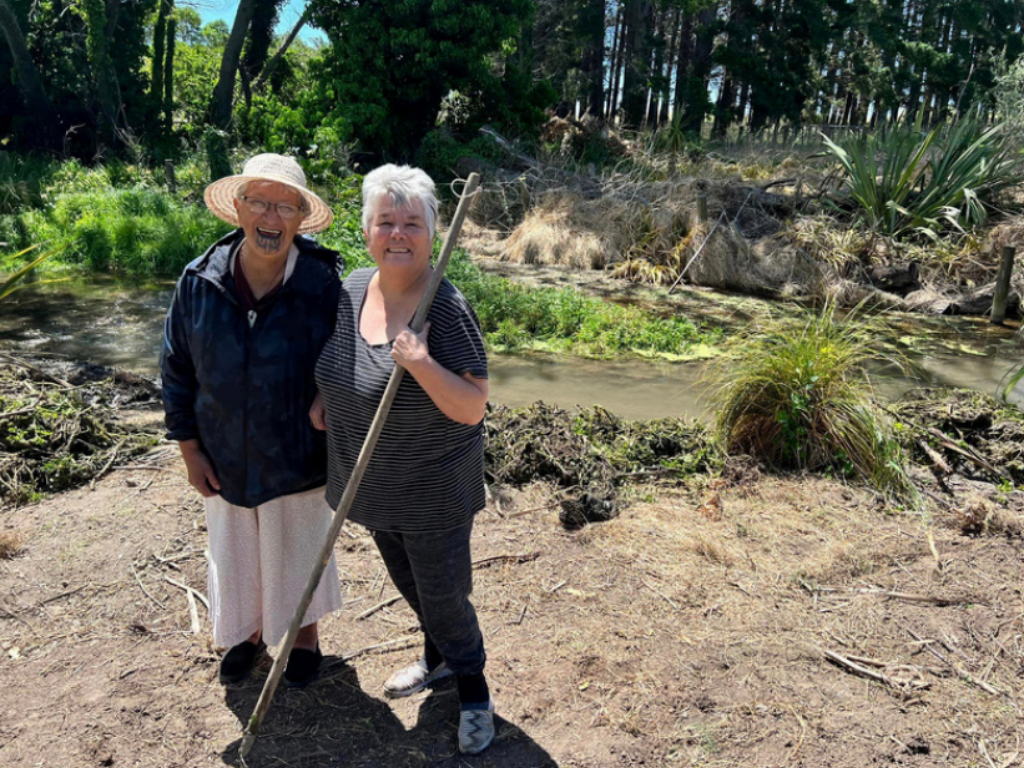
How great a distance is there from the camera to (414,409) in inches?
79.7

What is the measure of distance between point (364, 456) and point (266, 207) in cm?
Result: 81

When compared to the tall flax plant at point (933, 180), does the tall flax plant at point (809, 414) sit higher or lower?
lower

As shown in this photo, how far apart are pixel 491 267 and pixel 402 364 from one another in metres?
10.2

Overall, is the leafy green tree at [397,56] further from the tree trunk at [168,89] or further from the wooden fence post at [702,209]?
the tree trunk at [168,89]

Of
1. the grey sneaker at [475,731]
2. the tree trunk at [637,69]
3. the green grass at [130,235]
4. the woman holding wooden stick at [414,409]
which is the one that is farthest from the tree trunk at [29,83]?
the grey sneaker at [475,731]

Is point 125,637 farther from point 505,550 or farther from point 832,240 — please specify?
point 832,240

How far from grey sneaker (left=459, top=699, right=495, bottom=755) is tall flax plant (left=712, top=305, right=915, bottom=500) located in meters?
2.58

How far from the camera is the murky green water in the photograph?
21.8ft

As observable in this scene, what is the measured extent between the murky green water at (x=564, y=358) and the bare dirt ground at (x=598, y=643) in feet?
6.95

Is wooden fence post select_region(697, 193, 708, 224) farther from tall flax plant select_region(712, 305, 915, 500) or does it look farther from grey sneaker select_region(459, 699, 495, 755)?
grey sneaker select_region(459, 699, 495, 755)

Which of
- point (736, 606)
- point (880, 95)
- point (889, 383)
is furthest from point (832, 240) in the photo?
point (880, 95)

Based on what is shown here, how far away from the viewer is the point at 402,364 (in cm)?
188

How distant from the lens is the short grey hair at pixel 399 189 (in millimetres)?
1991

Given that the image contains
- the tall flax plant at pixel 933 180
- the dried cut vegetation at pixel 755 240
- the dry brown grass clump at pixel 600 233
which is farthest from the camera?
the dry brown grass clump at pixel 600 233
